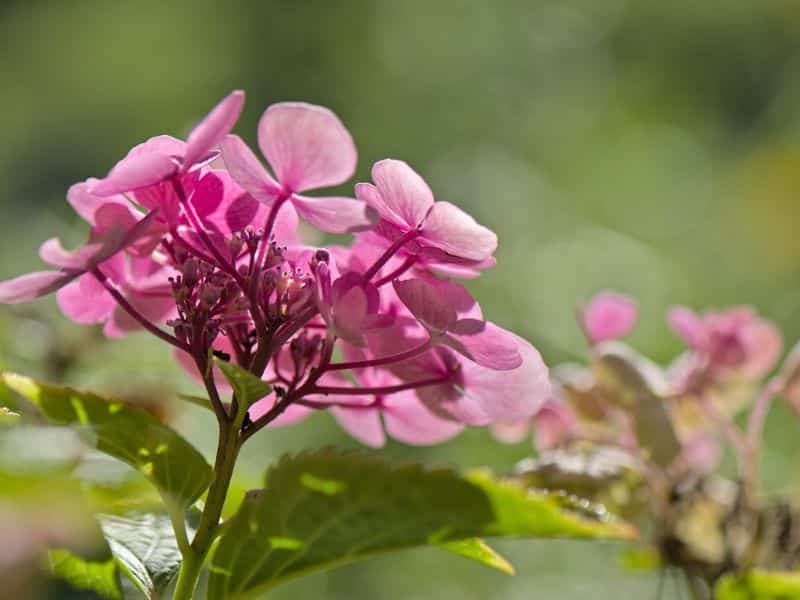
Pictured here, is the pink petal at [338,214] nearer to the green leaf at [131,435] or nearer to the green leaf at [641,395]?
the green leaf at [131,435]

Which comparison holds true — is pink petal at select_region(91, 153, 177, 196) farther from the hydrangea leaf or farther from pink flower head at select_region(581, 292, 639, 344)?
pink flower head at select_region(581, 292, 639, 344)


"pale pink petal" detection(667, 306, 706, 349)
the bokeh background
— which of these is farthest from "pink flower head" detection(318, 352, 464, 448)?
the bokeh background

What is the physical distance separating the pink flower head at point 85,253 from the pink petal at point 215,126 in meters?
0.03

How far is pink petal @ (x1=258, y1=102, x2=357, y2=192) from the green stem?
0.33 ft

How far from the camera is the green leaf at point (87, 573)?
425mm

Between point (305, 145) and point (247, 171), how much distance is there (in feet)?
0.09

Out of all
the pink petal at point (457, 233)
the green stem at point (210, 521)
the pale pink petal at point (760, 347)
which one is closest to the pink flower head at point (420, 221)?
the pink petal at point (457, 233)

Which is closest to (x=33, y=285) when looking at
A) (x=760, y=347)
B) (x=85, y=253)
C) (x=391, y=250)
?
(x=85, y=253)

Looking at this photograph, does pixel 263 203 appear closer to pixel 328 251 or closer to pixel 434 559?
pixel 328 251

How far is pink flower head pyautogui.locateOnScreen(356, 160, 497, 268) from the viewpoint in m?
0.38

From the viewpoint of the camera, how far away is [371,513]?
0.34 m

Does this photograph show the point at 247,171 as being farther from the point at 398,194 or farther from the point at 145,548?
the point at 145,548

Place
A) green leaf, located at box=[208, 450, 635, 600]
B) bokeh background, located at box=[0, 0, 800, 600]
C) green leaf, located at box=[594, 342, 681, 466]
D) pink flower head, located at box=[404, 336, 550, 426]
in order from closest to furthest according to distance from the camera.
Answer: green leaf, located at box=[208, 450, 635, 600] → pink flower head, located at box=[404, 336, 550, 426] → green leaf, located at box=[594, 342, 681, 466] → bokeh background, located at box=[0, 0, 800, 600]

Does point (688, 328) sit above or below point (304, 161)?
Result: below
